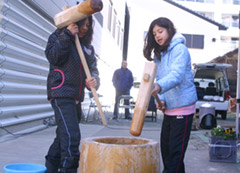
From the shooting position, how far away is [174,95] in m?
2.89

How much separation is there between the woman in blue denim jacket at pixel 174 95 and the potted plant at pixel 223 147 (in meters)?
2.11

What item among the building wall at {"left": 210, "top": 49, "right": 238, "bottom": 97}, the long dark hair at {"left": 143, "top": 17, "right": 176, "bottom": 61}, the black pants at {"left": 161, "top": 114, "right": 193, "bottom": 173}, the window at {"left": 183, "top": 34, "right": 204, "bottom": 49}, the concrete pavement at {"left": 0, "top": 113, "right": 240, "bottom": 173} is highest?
the window at {"left": 183, "top": 34, "right": 204, "bottom": 49}

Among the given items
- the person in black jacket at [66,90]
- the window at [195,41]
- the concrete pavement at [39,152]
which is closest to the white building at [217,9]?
the window at [195,41]

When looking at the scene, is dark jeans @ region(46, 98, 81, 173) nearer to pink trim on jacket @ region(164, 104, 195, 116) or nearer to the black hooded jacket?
the black hooded jacket

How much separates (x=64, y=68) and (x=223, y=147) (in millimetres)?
2923

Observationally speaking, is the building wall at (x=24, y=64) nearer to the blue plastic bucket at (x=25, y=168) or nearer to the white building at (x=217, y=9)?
the blue plastic bucket at (x=25, y=168)

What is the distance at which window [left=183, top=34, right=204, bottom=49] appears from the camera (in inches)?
1294

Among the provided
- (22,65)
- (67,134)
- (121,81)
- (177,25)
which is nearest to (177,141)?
(67,134)

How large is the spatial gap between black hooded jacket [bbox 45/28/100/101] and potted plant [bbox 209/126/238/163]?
2.62 m

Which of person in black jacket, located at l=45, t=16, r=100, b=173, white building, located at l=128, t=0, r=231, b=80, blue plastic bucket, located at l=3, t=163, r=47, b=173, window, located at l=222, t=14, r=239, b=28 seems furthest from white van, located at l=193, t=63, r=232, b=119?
window, located at l=222, t=14, r=239, b=28

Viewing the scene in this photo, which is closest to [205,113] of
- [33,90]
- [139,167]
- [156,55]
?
[33,90]

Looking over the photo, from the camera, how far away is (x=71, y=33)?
2934 millimetres

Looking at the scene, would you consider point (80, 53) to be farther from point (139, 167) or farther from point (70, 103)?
point (139, 167)

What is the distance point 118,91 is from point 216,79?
5531mm
